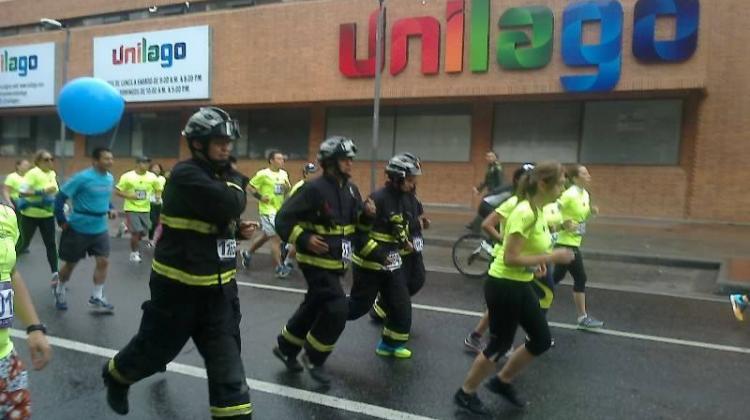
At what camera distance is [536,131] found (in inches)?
663

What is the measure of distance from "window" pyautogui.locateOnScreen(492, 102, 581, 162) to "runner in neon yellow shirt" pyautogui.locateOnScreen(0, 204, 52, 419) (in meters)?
15.3

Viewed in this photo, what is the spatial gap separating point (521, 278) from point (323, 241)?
4.68ft

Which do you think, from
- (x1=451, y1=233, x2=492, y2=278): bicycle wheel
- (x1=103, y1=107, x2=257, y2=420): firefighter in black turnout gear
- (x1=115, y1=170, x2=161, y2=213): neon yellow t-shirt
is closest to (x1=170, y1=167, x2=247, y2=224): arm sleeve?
(x1=103, y1=107, x2=257, y2=420): firefighter in black turnout gear

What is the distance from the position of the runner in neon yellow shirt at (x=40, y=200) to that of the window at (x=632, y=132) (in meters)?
12.6

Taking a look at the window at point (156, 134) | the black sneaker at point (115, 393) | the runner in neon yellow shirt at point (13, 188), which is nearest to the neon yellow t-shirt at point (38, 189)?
the runner in neon yellow shirt at point (13, 188)

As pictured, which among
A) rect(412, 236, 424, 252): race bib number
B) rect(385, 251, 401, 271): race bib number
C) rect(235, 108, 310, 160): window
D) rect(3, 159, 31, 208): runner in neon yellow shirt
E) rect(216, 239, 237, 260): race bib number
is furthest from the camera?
rect(235, 108, 310, 160): window

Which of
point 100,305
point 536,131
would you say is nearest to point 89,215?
point 100,305

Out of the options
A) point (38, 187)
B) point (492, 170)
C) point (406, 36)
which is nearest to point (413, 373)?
point (38, 187)

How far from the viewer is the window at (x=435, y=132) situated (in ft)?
58.6

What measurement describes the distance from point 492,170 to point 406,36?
19.2ft

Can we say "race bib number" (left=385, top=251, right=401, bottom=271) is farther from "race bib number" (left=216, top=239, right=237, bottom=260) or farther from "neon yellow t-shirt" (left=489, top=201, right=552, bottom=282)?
"race bib number" (left=216, top=239, right=237, bottom=260)

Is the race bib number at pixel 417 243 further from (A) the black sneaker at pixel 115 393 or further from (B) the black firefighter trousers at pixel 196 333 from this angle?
(A) the black sneaker at pixel 115 393

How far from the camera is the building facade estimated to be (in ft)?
48.6

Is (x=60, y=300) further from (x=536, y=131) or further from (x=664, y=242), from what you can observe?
(x=536, y=131)
